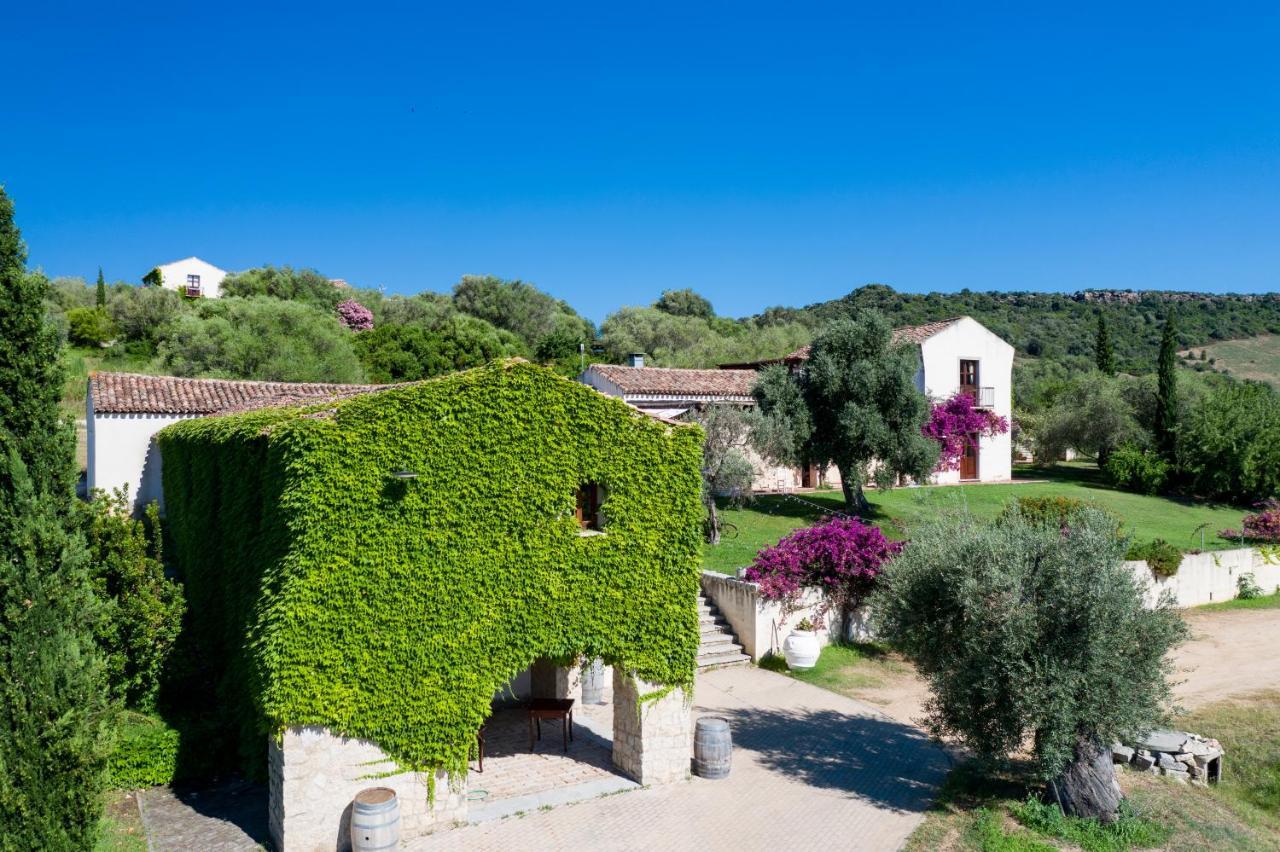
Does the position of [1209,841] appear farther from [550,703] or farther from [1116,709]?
[550,703]

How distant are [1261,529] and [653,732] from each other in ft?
89.2

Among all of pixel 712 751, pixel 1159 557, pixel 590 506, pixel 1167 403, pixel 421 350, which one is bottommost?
pixel 712 751

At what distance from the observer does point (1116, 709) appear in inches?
405

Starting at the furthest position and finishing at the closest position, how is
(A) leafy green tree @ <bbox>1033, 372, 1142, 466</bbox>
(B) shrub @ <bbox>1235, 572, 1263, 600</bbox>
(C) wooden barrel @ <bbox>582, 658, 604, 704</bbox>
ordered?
(A) leafy green tree @ <bbox>1033, 372, 1142, 466</bbox> → (B) shrub @ <bbox>1235, 572, 1263, 600</bbox> → (C) wooden barrel @ <bbox>582, 658, 604, 704</bbox>

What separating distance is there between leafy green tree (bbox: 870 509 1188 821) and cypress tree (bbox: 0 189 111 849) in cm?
1039

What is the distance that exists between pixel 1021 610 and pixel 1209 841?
385 cm

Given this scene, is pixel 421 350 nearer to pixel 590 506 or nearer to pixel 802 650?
pixel 802 650

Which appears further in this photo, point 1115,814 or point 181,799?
point 181,799

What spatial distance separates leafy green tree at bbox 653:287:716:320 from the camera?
79.5m

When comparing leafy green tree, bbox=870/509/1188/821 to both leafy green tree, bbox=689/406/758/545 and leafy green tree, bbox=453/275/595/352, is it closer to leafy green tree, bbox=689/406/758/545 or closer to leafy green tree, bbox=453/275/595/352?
leafy green tree, bbox=689/406/758/545

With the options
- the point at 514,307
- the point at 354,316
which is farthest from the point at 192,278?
the point at 514,307

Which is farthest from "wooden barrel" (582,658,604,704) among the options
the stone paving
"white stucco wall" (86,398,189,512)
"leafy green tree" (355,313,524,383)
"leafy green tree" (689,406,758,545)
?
"leafy green tree" (355,313,524,383)

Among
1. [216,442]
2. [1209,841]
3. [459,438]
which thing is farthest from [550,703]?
[1209,841]

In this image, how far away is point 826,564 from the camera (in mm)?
19250
